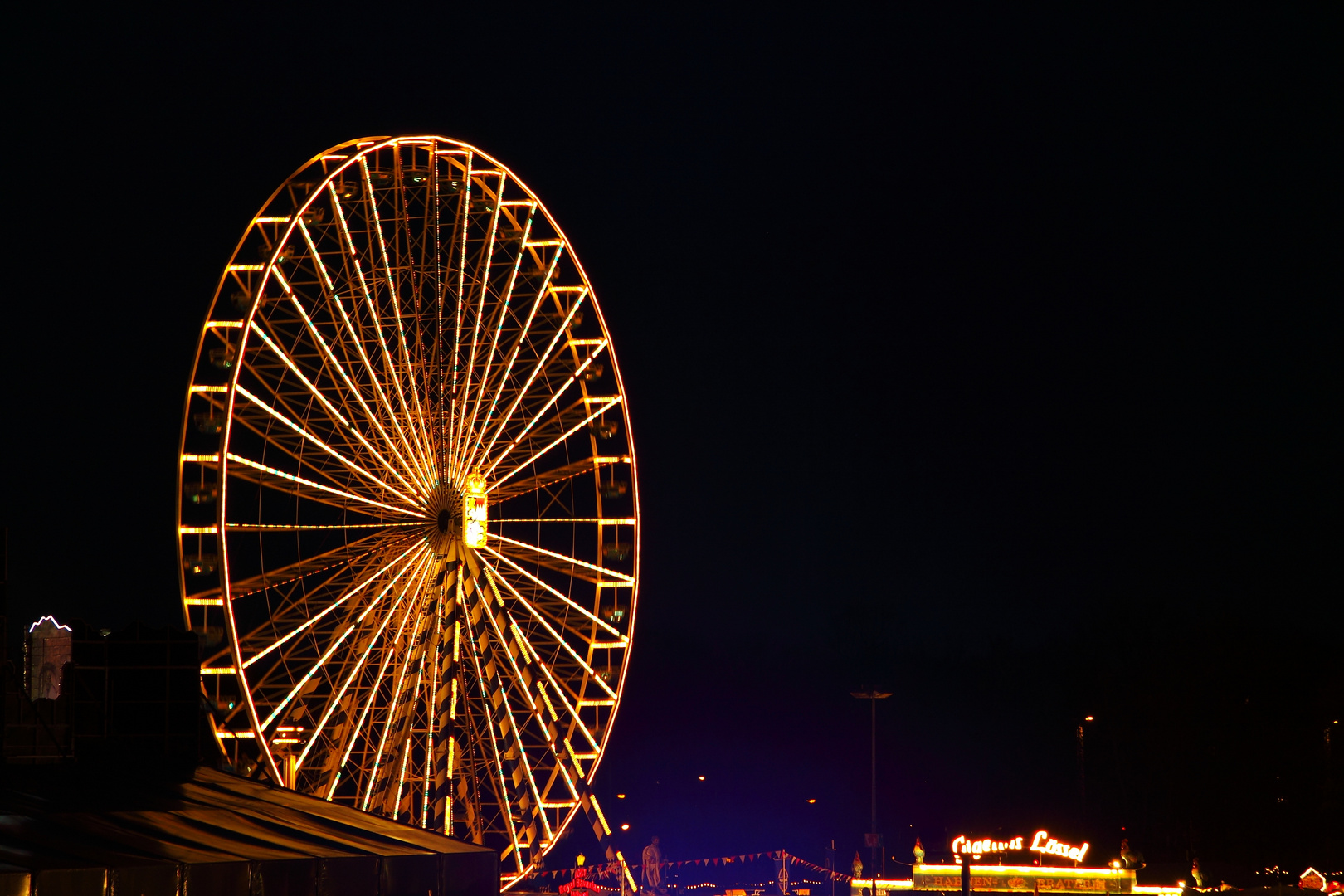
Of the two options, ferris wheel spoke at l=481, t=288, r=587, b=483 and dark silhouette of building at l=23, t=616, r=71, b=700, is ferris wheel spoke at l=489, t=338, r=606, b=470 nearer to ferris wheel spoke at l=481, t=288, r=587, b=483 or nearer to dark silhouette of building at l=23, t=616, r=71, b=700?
ferris wheel spoke at l=481, t=288, r=587, b=483

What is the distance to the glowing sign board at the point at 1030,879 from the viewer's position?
181 feet

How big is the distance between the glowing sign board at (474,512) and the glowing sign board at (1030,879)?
89.2ft

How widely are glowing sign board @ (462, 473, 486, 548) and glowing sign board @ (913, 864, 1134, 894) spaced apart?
2719cm

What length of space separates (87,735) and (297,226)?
10.8m

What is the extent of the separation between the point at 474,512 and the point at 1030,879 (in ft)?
97.0

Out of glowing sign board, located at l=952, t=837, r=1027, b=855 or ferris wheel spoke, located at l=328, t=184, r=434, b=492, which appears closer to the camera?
ferris wheel spoke, located at l=328, t=184, r=434, b=492

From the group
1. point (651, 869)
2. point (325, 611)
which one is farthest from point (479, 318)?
point (651, 869)

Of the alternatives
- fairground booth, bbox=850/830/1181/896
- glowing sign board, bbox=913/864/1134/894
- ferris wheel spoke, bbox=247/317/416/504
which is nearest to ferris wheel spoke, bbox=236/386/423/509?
ferris wheel spoke, bbox=247/317/416/504

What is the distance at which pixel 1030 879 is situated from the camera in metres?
55.8

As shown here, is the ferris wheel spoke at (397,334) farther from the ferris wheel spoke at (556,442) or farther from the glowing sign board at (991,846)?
the glowing sign board at (991,846)

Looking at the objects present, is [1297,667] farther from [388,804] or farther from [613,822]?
[388,804]

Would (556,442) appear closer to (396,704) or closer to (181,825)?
(396,704)

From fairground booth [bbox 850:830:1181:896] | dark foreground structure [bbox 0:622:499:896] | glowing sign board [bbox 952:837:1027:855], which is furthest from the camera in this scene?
glowing sign board [bbox 952:837:1027:855]

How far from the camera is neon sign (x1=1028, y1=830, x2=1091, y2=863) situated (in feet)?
186
